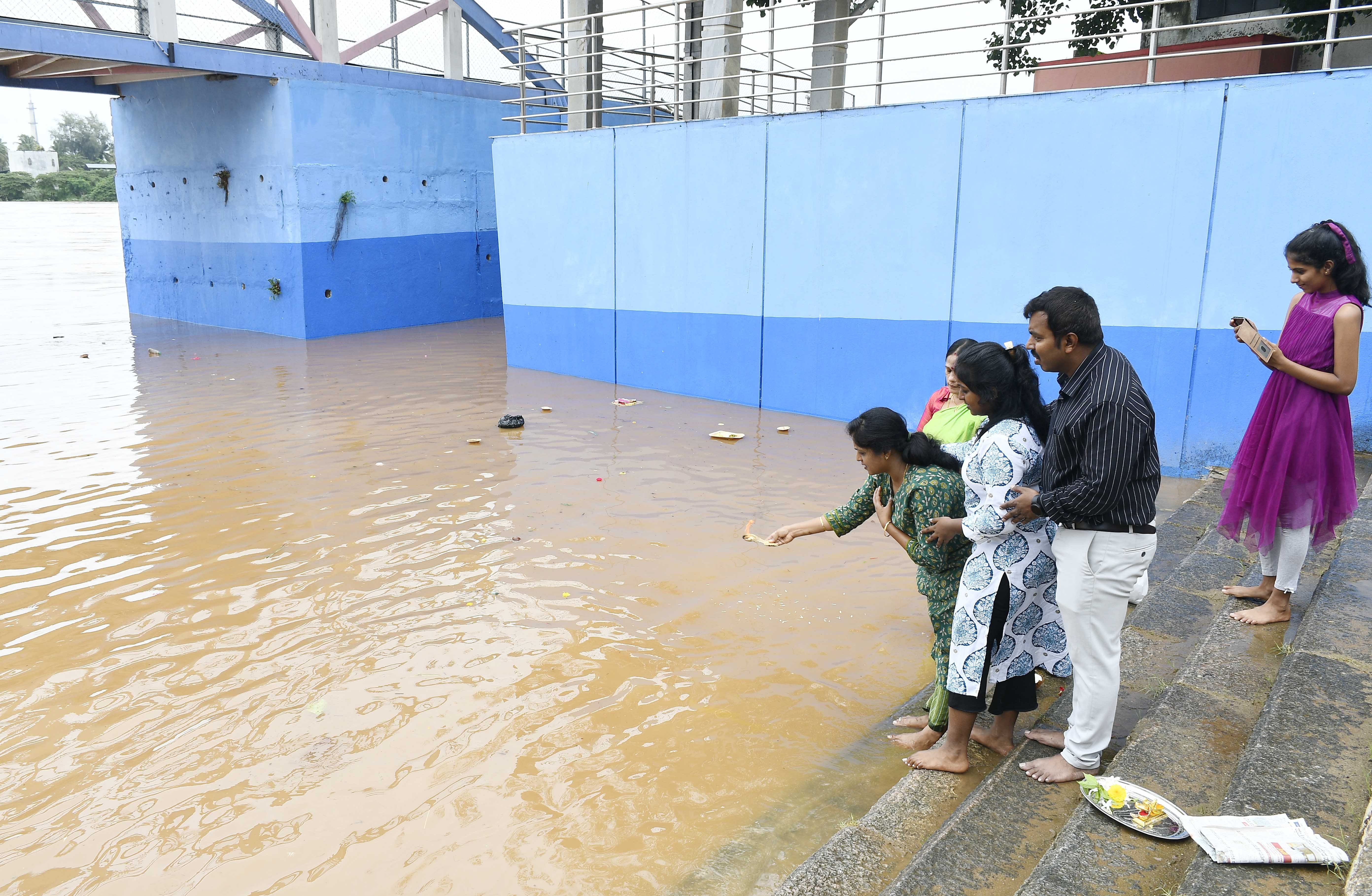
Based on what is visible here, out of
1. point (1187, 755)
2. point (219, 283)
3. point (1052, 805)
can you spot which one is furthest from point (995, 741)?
point (219, 283)

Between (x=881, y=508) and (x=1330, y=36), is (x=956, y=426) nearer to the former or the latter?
(x=881, y=508)

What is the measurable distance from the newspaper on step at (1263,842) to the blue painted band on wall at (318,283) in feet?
46.7

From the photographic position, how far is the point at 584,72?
1107cm

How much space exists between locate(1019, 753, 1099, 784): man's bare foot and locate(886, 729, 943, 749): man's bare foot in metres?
0.45

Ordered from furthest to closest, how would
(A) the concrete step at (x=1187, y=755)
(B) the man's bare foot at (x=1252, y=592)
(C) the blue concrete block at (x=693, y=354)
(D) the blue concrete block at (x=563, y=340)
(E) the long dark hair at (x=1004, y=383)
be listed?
(D) the blue concrete block at (x=563, y=340)
(C) the blue concrete block at (x=693, y=354)
(B) the man's bare foot at (x=1252, y=592)
(E) the long dark hair at (x=1004, y=383)
(A) the concrete step at (x=1187, y=755)

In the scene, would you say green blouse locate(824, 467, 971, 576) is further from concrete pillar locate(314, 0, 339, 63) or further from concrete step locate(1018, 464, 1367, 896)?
concrete pillar locate(314, 0, 339, 63)

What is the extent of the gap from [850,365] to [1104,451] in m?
6.33

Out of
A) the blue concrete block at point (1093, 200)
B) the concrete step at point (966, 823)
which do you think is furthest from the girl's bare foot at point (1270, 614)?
the blue concrete block at point (1093, 200)

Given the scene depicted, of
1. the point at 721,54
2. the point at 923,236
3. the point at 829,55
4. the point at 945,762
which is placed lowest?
the point at 945,762

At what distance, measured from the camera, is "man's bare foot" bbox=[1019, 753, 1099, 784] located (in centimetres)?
284

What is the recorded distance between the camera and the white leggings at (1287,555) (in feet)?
11.6

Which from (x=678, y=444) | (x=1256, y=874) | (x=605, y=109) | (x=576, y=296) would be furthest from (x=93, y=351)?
(x=1256, y=874)

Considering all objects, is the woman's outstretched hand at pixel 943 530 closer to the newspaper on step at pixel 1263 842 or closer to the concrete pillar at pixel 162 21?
the newspaper on step at pixel 1263 842

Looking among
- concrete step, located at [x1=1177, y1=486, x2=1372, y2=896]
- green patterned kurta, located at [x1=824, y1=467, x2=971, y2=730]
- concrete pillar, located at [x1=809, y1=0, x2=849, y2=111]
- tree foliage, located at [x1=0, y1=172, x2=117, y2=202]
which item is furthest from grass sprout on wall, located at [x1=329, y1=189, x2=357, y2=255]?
tree foliage, located at [x1=0, y1=172, x2=117, y2=202]
